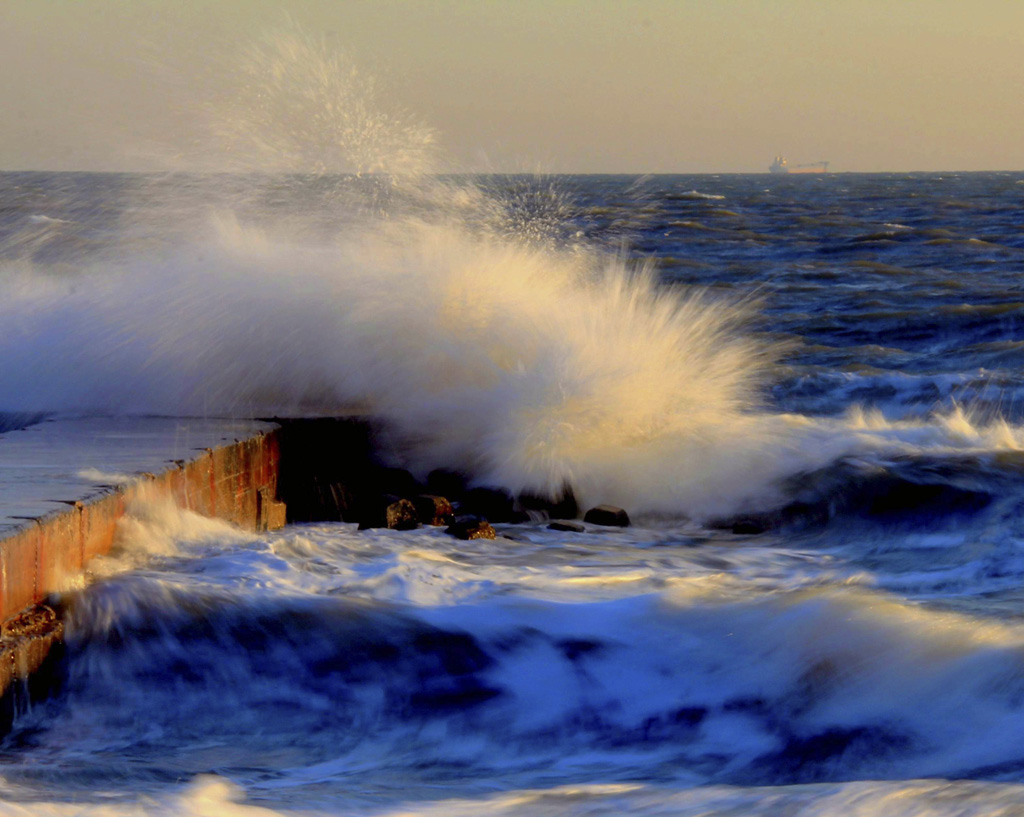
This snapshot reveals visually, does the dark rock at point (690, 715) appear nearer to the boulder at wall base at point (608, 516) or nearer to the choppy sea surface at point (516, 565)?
the choppy sea surface at point (516, 565)

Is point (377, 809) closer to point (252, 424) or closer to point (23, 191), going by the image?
point (252, 424)

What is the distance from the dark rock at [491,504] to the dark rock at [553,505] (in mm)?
60

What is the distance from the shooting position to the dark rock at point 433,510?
14.8 ft

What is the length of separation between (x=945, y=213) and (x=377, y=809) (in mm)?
27428

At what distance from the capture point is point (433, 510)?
178 inches

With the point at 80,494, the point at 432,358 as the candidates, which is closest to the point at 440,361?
the point at 432,358

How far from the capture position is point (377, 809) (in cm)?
227

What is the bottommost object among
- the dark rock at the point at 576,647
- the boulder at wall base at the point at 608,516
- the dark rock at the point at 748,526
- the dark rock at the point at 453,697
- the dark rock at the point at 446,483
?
the dark rock at the point at 453,697

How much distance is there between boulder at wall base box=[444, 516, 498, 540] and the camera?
429cm

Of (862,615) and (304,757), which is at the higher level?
(862,615)

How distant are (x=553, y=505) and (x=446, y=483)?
53 centimetres

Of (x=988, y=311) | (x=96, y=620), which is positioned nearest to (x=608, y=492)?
(x=96, y=620)

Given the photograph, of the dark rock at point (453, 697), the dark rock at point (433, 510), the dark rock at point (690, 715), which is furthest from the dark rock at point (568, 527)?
the dark rock at point (690, 715)

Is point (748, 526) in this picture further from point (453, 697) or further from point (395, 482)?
point (453, 697)
